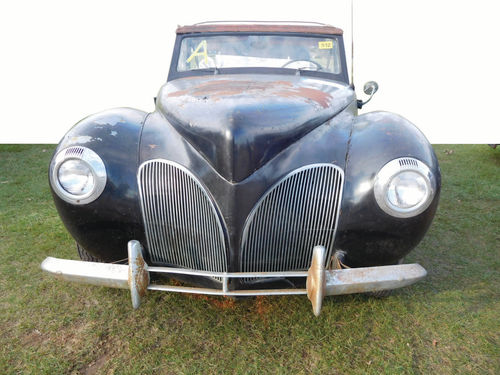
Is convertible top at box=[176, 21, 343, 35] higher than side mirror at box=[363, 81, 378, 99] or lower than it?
higher

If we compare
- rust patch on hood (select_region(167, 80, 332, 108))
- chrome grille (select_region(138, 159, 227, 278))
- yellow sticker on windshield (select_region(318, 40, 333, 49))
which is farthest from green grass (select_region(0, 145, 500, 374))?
yellow sticker on windshield (select_region(318, 40, 333, 49))

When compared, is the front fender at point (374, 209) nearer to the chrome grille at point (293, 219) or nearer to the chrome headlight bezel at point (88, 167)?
the chrome grille at point (293, 219)

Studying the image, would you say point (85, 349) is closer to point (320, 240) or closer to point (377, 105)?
point (320, 240)

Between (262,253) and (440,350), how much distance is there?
3.74 feet

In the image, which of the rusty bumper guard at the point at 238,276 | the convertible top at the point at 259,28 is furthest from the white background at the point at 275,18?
the rusty bumper guard at the point at 238,276

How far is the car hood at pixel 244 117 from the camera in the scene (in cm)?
192

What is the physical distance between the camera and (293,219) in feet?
6.64

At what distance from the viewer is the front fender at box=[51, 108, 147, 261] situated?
209 cm

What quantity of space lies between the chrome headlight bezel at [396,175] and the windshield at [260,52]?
1.64m

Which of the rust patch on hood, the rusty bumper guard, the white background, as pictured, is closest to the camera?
the rusty bumper guard

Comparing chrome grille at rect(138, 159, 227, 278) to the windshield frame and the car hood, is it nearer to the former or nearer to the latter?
the car hood

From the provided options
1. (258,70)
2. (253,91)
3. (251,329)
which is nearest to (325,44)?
(258,70)

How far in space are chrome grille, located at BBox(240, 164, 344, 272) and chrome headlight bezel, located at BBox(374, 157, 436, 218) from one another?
0.20 metres

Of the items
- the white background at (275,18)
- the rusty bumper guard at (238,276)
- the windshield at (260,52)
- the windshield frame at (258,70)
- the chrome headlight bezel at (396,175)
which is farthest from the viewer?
the white background at (275,18)
